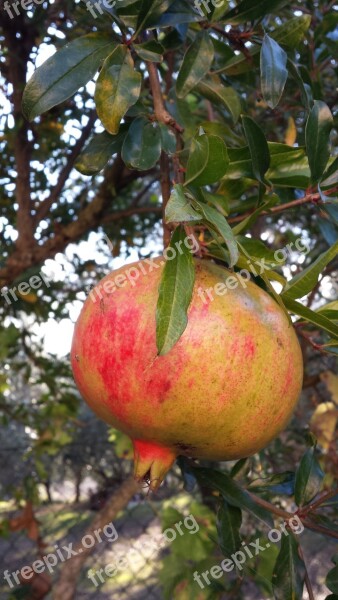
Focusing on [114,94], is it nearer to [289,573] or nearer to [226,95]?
[226,95]

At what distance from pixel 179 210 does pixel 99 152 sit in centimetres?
29

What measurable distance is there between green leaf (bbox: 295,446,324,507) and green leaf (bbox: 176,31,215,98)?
542 millimetres

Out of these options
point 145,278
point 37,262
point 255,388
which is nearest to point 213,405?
point 255,388

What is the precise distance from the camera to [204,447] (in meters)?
0.65

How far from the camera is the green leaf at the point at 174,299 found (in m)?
0.53

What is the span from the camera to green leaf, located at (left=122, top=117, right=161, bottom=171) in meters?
0.72

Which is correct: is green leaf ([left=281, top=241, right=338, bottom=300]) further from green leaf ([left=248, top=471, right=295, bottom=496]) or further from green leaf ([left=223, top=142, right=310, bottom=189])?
green leaf ([left=248, top=471, right=295, bottom=496])

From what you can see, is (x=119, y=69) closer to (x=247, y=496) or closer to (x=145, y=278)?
(x=145, y=278)

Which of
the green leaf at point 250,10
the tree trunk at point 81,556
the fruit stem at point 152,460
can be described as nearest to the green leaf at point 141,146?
the green leaf at point 250,10

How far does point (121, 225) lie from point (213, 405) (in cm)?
146

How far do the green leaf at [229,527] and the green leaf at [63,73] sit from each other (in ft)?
1.96

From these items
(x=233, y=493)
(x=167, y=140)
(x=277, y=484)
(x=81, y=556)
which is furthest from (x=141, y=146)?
(x=81, y=556)

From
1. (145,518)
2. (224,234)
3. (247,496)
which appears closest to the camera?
(224,234)

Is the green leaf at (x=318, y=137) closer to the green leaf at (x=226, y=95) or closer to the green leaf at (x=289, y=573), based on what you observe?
the green leaf at (x=226, y=95)
